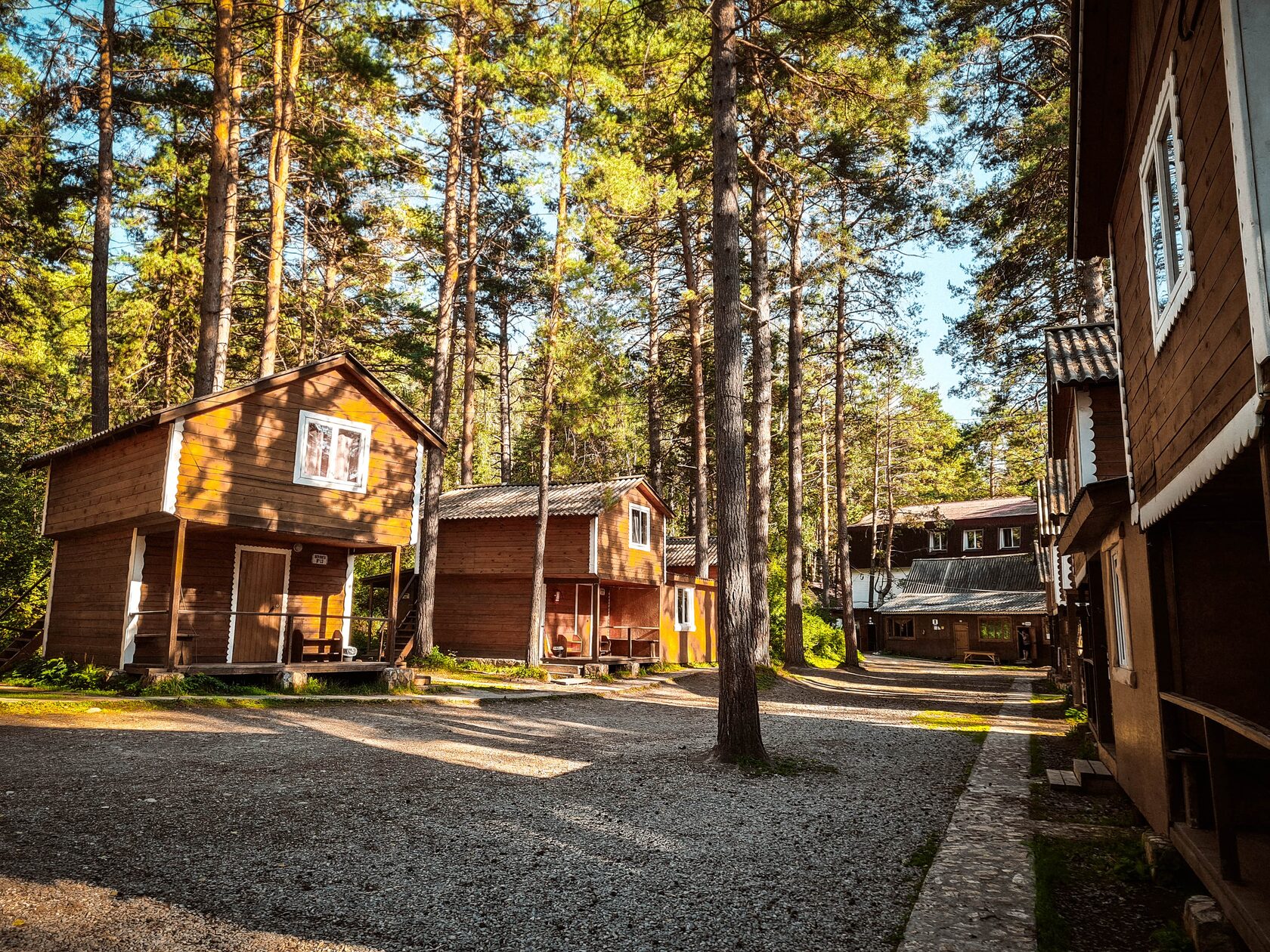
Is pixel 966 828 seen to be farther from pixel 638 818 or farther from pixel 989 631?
pixel 989 631

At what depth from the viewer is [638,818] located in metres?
7.11

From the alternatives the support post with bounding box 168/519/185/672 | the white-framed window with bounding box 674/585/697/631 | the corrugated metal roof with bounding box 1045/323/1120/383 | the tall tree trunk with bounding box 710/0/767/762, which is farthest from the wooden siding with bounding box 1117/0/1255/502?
the white-framed window with bounding box 674/585/697/631

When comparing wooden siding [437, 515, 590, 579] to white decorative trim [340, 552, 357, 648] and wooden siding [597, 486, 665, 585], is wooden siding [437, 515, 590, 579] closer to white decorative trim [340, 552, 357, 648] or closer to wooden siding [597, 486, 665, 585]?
wooden siding [597, 486, 665, 585]

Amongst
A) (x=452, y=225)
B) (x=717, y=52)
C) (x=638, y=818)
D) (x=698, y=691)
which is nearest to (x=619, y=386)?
(x=452, y=225)

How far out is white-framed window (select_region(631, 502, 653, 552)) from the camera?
27.4 m

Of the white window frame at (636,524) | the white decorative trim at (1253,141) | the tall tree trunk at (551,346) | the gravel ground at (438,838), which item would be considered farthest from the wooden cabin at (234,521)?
the white decorative trim at (1253,141)

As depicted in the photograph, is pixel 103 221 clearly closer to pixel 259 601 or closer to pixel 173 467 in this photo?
pixel 173 467

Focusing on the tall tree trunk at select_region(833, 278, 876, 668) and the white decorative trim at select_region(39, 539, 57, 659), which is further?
the tall tree trunk at select_region(833, 278, 876, 668)

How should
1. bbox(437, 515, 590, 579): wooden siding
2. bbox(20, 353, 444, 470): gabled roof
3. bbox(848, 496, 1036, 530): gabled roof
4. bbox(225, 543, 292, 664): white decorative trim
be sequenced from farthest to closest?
bbox(848, 496, 1036, 530): gabled roof < bbox(437, 515, 590, 579): wooden siding < bbox(225, 543, 292, 664): white decorative trim < bbox(20, 353, 444, 470): gabled roof

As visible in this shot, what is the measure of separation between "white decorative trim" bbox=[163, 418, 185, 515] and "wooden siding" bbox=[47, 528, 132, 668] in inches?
97.5

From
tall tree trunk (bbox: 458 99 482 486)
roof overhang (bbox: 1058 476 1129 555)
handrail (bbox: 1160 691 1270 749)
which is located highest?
tall tree trunk (bbox: 458 99 482 486)

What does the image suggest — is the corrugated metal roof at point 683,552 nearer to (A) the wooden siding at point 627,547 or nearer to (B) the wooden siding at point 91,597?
(A) the wooden siding at point 627,547

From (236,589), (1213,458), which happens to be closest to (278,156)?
(236,589)

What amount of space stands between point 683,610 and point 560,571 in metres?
7.23
